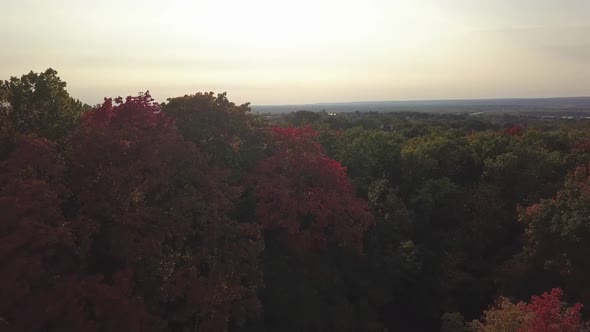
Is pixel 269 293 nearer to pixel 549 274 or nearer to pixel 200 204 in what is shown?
pixel 200 204

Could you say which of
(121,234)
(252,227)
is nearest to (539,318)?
(252,227)

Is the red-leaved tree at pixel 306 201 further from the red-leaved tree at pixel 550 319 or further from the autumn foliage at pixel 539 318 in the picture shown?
the red-leaved tree at pixel 550 319

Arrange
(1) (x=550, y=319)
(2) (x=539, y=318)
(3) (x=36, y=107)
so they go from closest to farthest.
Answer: (2) (x=539, y=318)
(1) (x=550, y=319)
(3) (x=36, y=107)

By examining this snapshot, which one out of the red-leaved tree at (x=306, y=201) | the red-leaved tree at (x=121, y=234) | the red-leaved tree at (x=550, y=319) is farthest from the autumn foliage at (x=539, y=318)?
the red-leaved tree at (x=121, y=234)

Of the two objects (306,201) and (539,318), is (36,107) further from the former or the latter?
(539,318)

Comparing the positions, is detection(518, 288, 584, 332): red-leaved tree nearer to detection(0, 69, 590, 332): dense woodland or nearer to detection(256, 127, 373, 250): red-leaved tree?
detection(0, 69, 590, 332): dense woodland
